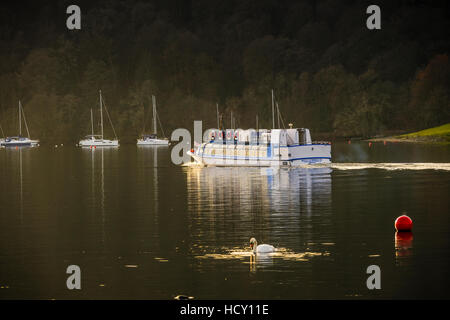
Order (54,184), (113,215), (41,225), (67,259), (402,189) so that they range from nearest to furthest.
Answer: (67,259), (41,225), (113,215), (402,189), (54,184)

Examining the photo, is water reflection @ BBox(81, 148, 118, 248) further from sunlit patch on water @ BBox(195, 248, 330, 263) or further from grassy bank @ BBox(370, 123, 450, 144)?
grassy bank @ BBox(370, 123, 450, 144)

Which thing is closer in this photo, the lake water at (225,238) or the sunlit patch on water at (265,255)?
the lake water at (225,238)

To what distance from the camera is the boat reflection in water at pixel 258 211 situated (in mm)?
41281

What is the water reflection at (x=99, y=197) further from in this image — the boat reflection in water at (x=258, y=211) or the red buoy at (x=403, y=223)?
the red buoy at (x=403, y=223)

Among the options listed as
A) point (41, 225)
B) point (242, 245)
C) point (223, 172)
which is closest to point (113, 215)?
point (41, 225)

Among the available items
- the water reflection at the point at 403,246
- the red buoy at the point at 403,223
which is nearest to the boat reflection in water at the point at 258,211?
the water reflection at the point at 403,246

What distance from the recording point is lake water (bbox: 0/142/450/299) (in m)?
34.3

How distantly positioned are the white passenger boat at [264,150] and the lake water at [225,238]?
20529 mm

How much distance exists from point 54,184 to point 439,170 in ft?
135

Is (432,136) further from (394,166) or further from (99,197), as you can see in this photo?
(99,197)

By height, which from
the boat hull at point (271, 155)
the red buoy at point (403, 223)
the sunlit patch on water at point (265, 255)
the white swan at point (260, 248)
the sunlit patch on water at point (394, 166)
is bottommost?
the sunlit patch on water at point (265, 255)
